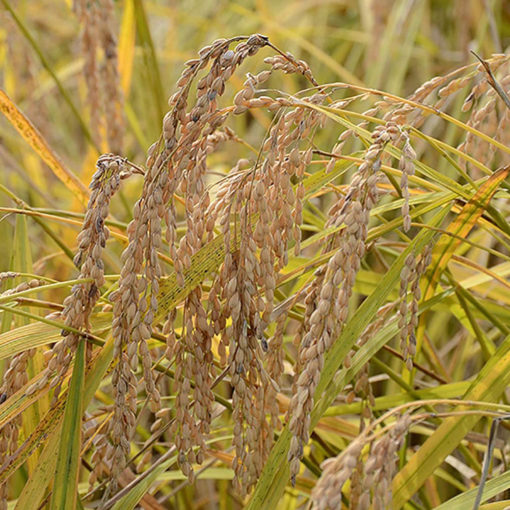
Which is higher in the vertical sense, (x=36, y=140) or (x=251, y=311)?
(x=36, y=140)

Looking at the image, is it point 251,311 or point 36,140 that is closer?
point 251,311

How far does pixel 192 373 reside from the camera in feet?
2.77

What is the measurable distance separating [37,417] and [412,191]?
62 centimetres

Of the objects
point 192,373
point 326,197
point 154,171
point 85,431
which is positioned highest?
point 154,171

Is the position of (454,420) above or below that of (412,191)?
below

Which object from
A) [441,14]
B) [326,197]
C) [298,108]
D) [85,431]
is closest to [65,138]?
[326,197]

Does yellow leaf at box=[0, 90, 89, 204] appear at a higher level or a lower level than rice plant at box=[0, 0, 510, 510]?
higher

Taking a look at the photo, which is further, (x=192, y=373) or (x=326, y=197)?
(x=326, y=197)

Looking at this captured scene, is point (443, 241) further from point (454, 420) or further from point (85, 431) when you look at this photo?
point (85, 431)

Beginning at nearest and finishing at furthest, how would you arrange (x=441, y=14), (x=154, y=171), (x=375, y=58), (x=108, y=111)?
(x=154, y=171)
(x=108, y=111)
(x=375, y=58)
(x=441, y=14)

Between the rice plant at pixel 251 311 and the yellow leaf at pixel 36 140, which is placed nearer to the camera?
the rice plant at pixel 251 311

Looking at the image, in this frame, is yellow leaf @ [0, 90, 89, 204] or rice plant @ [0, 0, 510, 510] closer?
rice plant @ [0, 0, 510, 510]

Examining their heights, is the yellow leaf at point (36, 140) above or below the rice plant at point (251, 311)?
above

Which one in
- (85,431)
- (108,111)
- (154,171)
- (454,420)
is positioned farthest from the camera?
(108,111)
